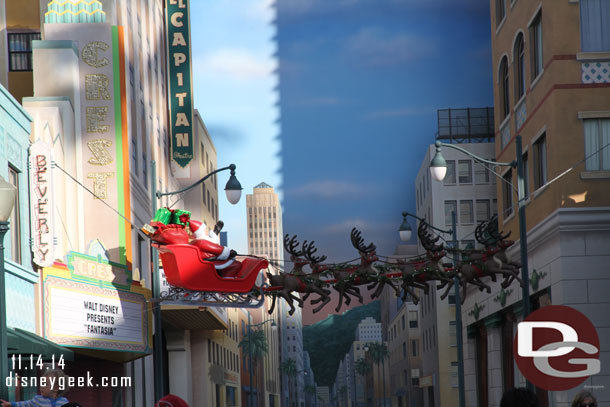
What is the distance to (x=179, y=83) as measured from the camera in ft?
154

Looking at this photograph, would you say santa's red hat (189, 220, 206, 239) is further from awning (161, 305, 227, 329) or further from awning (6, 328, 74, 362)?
awning (161, 305, 227, 329)

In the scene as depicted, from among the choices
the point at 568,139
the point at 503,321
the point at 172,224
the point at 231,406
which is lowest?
the point at 231,406

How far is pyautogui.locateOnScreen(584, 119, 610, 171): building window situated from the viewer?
91.7 ft

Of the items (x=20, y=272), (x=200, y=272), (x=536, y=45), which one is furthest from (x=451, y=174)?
(x=20, y=272)

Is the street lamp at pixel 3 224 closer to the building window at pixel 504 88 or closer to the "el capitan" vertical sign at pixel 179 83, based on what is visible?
the building window at pixel 504 88

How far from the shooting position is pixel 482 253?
19.5m

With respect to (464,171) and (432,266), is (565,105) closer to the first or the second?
(432,266)

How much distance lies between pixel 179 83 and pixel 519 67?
62.3 ft

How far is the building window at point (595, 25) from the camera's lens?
28.4 metres

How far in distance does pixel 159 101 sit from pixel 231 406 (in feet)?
125

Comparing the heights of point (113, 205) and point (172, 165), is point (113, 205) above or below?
below

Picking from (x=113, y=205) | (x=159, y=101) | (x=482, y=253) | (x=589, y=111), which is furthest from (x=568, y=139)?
(x=159, y=101)

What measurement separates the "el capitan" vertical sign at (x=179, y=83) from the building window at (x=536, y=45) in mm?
20338

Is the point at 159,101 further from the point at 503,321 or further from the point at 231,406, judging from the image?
the point at 231,406
